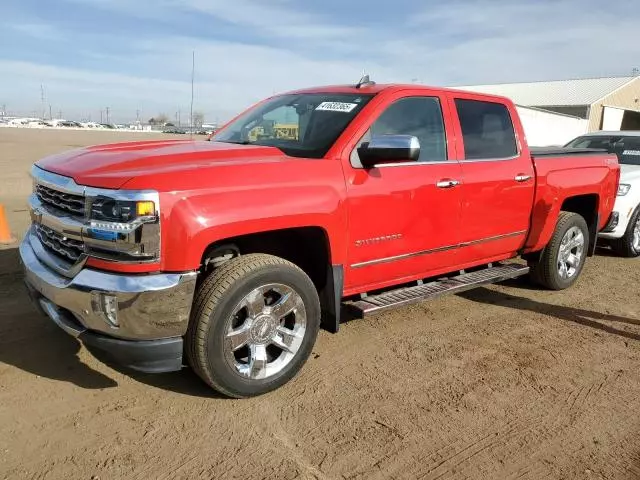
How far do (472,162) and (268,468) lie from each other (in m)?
2.93

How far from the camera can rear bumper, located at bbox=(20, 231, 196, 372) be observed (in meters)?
2.82

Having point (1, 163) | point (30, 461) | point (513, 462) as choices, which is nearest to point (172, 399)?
point (30, 461)

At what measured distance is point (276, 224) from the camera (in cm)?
324

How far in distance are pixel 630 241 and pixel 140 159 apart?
270 inches

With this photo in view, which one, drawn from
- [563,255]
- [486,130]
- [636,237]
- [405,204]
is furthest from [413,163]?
[636,237]

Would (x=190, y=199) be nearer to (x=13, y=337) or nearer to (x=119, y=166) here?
(x=119, y=166)

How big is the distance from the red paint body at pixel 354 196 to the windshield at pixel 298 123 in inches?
4.6

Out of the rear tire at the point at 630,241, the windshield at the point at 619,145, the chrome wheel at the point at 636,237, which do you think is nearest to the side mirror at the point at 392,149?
the rear tire at the point at 630,241

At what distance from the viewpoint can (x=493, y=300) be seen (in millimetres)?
5488

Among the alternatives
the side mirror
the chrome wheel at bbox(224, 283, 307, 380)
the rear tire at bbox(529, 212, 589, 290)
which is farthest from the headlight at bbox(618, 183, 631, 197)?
the chrome wheel at bbox(224, 283, 307, 380)

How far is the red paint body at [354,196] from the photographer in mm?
2928

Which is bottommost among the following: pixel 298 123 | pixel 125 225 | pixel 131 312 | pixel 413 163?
pixel 131 312

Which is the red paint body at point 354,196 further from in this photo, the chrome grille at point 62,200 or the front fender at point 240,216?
the chrome grille at point 62,200

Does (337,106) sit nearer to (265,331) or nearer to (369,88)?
(369,88)
